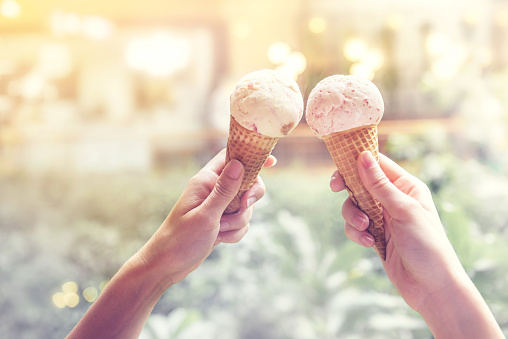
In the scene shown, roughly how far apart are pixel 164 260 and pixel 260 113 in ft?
1.38

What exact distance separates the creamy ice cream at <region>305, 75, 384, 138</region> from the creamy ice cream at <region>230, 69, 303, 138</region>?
5 centimetres

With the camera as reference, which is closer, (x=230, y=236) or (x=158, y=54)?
(x=230, y=236)

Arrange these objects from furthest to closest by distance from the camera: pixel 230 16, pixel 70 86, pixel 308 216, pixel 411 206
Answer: pixel 230 16
pixel 70 86
pixel 308 216
pixel 411 206

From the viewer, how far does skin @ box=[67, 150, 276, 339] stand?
968 mm

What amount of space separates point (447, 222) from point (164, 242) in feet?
3.93

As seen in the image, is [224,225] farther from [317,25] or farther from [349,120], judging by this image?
[317,25]

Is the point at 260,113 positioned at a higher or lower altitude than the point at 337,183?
higher

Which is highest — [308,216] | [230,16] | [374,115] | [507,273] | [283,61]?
[374,115]

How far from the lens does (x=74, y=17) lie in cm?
320

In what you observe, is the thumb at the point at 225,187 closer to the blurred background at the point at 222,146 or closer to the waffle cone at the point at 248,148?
the waffle cone at the point at 248,148

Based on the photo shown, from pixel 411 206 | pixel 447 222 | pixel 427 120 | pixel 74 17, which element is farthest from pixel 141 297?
pixel 74 17

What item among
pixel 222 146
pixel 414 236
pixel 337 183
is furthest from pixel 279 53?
pixel 414 236

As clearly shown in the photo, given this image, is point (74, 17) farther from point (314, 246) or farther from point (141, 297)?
point (141, 297)

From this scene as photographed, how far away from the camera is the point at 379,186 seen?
0.95m
